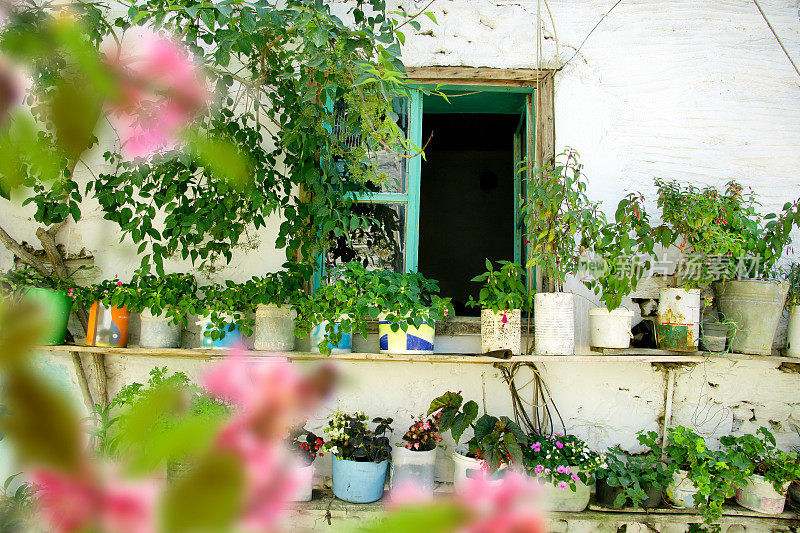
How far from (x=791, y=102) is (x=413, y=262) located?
195 cm

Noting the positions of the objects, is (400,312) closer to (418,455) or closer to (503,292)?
(503,292)

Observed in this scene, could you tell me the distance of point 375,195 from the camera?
9.15 ft

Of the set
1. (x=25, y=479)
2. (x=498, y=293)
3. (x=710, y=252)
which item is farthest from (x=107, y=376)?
(x=710, y=252)

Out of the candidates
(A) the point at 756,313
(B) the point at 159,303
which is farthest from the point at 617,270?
(B) the point at 159,303

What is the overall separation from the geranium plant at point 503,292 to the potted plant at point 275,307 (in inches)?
29.8

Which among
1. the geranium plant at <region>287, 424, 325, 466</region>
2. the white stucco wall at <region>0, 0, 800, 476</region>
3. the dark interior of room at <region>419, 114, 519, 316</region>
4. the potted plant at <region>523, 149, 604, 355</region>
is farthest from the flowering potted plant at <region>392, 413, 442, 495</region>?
the dark interior of room at <region>419, 114, 519, 316</region>

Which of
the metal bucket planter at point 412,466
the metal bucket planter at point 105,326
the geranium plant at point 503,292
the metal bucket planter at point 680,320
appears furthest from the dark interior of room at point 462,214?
the metal bucket planter at point 105,326

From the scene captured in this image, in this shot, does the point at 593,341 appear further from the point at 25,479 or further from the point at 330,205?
the point at 25,479

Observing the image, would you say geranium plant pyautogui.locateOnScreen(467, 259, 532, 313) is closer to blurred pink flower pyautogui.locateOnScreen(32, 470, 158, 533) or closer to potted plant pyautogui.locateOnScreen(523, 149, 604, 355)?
potted plant pyautogui.locateOnScreen(523, 149, 604, 355)

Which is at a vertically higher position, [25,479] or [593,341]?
[593,341]

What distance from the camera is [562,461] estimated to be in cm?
238

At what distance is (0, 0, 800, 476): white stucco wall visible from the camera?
2.67 meters

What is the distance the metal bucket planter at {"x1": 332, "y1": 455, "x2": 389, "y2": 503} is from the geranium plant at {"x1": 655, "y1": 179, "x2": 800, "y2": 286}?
59.3 inches

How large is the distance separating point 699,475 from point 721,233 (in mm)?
972
